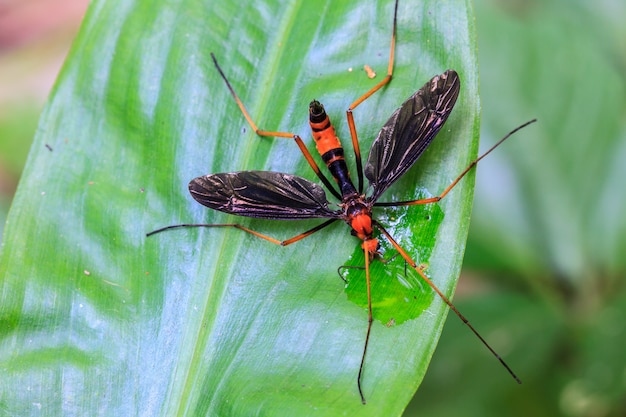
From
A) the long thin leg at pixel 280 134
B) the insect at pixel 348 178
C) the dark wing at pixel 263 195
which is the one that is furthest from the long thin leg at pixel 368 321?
the long thin leg at pixel 280 134

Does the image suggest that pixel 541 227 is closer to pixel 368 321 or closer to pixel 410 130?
pixel 410 130

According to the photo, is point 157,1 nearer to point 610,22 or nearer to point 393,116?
point 393,116

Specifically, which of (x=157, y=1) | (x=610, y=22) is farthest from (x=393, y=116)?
(x=610, y=22)

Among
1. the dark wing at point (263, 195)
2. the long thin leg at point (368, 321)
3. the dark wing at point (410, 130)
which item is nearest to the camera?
the long thin leg at point (368, 321)

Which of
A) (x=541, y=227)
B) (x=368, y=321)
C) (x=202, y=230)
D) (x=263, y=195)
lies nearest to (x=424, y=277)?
(x=368, y=321)

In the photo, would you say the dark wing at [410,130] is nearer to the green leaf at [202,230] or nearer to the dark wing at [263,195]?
the green leaf at [202,230]

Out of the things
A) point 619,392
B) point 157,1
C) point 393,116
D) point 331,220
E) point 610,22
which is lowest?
point 619,392
